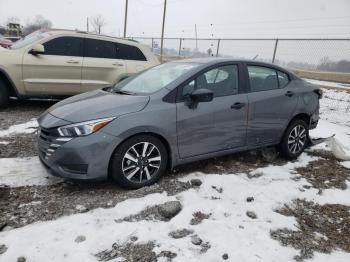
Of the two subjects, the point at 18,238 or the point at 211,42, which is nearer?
the point at 18,238

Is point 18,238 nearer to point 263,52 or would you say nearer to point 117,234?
point 117,234

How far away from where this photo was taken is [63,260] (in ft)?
9.68

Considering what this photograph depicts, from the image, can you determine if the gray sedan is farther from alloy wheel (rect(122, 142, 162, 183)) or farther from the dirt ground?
the dirt ground

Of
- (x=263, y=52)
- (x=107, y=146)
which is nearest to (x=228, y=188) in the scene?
(x=107, y=146)

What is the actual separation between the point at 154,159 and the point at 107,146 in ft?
2.09

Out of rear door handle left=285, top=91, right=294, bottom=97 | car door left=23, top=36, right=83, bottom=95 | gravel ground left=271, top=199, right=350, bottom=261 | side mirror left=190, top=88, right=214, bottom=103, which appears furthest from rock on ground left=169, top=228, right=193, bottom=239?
car door left=23, top=36, right=83, bottom=95

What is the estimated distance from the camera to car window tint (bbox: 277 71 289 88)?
558 centimetres

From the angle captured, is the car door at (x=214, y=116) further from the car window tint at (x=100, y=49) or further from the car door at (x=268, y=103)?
the car window tint at (x=100, y=49)

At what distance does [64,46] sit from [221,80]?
4366mm

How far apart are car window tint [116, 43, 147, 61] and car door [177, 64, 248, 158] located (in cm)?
408

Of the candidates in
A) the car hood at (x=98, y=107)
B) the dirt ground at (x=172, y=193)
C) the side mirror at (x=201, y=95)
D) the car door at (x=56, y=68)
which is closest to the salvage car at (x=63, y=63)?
the car door at (x=56, y=68)

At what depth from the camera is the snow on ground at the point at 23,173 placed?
4344mm

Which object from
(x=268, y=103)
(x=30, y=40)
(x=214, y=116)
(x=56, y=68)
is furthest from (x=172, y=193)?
(x=30, y=40)

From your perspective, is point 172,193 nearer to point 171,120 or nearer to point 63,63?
point 171,120
